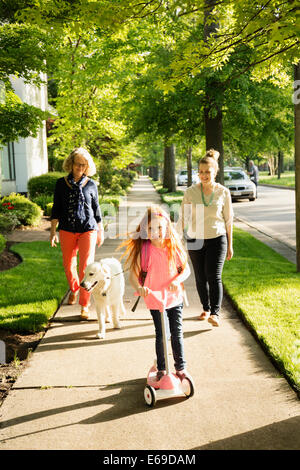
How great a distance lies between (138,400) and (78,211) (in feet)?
8.82

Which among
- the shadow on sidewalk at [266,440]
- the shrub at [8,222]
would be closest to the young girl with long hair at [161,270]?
the shadow on sidewalk at [266,440]

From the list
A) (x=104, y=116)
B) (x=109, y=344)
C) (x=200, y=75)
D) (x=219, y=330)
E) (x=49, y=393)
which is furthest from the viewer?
(x=104, y=116)

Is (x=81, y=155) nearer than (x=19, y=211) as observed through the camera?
Yes

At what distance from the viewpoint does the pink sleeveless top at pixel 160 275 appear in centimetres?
372

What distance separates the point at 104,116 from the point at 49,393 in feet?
59.0

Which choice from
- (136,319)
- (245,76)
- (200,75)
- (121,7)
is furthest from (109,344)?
(245,76)

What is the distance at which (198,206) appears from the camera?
5.38 meters

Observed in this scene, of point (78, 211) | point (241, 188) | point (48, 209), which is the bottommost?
point (48, 209)

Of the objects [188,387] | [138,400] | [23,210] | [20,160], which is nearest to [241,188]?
[20,160]

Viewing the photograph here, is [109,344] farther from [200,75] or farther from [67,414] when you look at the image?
[200,75]

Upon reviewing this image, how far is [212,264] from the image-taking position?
5.43 meters

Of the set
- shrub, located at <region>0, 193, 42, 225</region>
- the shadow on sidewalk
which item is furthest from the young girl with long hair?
shrub, located at <region>0, 193, 42, 225</region>

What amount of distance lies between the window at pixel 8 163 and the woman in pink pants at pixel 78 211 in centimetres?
1608

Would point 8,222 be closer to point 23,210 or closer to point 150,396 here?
point 23,210
